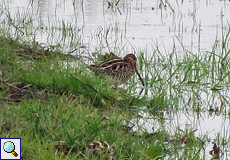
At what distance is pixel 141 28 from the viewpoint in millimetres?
9711

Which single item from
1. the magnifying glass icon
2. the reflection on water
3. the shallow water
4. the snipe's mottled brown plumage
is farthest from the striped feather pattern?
the magnifying glass icon

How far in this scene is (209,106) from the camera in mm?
6105

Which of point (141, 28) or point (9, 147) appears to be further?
point (141, 28)

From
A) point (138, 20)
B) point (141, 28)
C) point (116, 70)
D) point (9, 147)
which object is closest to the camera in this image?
point (9, 147)

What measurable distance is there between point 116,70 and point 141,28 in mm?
3294

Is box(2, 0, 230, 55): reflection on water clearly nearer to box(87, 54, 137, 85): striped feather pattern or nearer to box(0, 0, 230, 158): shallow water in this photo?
box(0, 0, 230, 158): shallow water

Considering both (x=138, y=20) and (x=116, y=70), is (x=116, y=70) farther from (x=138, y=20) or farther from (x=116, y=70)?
(x=138, y=20)

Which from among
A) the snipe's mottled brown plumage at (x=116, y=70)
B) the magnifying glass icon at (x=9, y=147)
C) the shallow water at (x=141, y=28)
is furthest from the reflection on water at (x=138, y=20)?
the magnifying glass icon at (x=9, y=147)

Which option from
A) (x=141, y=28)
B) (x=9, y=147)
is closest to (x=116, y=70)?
(x=9, y=147)

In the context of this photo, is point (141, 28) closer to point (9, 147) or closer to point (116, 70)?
point (116, 70)

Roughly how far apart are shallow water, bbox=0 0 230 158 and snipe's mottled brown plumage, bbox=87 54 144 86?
2.39 feet

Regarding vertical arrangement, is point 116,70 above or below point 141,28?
below

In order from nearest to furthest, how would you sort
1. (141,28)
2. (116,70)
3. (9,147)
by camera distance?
1. (9,147)
2. (116,70)
3. (141,28)

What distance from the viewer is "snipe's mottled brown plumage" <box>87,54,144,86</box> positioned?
641cm
